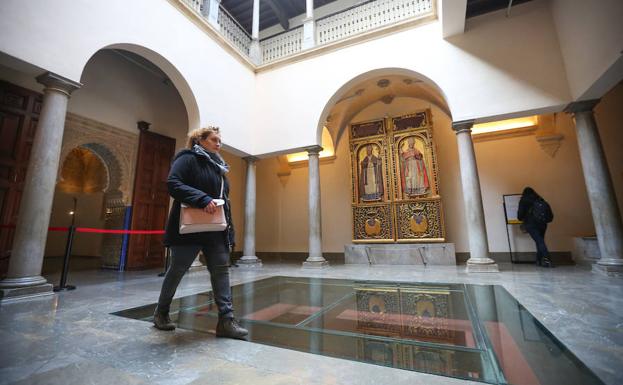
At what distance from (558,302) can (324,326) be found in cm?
261

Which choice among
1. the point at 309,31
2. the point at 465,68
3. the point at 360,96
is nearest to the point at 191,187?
the point at 465,68

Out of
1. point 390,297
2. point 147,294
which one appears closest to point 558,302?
point 390,297

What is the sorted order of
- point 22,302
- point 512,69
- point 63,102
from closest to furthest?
point 22,302, point 63,102, point 512,69

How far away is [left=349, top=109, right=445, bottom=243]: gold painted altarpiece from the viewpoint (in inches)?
328

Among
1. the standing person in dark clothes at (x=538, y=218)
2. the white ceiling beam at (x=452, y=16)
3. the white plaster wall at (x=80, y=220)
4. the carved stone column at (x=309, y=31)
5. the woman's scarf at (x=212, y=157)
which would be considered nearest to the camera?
the woman's scarf at (x=212, y=157)

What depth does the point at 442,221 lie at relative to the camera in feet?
26.4

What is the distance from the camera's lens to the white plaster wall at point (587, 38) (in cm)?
413

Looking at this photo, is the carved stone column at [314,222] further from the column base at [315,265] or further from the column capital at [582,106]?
the column capital at [582,106]

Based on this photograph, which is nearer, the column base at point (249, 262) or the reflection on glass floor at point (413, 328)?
the reflection on glass floor at point (413, 328)

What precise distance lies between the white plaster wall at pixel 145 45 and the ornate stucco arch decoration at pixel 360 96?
2.72 metres

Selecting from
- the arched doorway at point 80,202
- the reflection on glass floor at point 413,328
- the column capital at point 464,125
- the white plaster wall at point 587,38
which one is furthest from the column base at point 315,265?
the arched doorway at point 80,202

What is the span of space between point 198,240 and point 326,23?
8.58 meters

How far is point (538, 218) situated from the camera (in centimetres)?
657

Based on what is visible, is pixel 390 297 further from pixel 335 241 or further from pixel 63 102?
pixel 335 241
